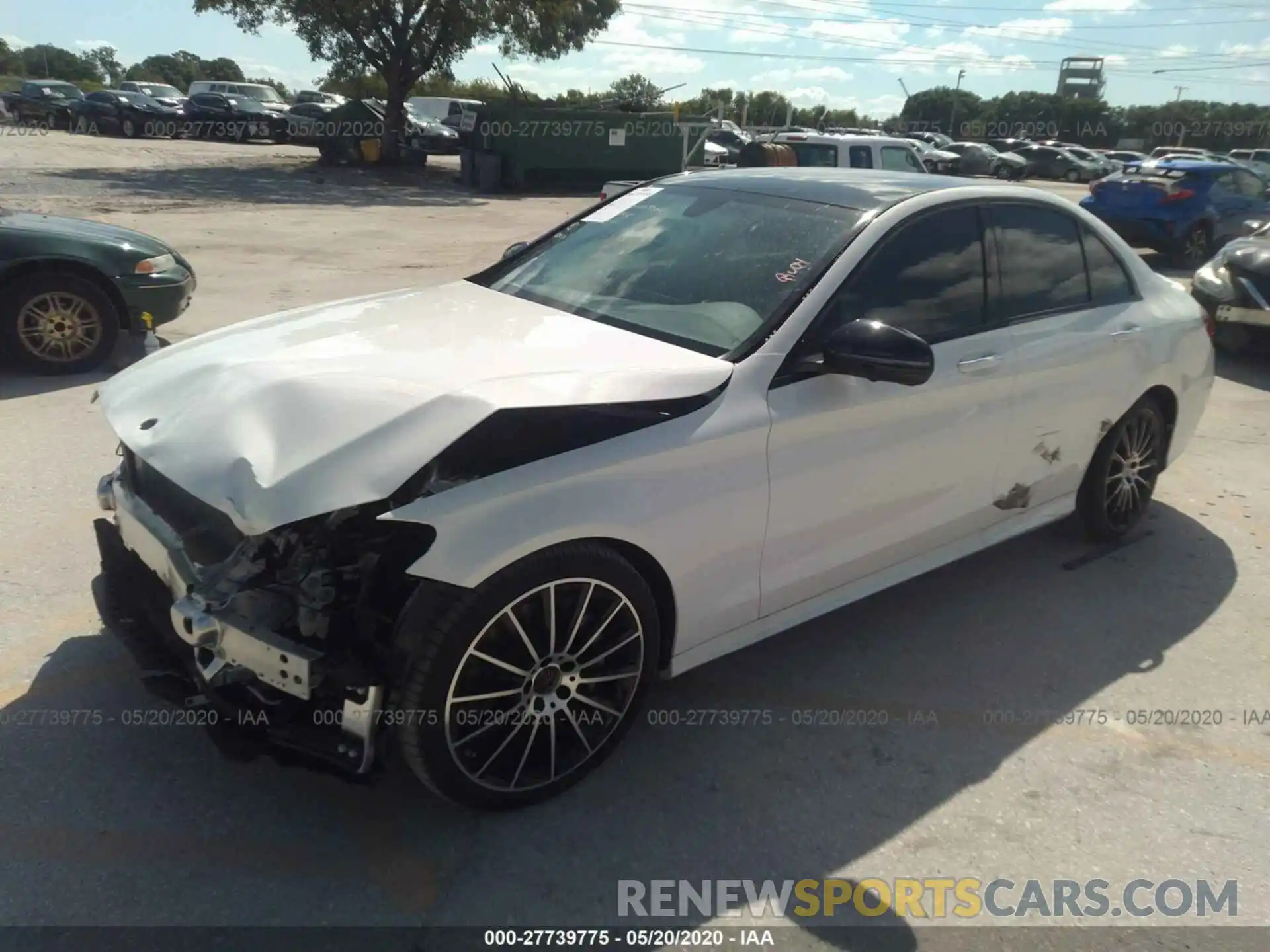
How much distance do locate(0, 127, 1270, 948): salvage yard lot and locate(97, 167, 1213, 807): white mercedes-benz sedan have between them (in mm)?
299

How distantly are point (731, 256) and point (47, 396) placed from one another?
489 centimetres

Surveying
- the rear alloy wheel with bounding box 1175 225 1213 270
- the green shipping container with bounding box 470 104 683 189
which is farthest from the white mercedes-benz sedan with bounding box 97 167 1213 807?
the green shipping container with bounding box 470 104 683 189

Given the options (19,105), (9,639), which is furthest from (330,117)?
(9,639)

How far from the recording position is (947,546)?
12.4 ft

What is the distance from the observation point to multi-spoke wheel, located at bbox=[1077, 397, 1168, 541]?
4.43 meters

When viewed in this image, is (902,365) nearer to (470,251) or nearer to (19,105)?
(470,251)

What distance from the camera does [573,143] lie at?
78.5 feet

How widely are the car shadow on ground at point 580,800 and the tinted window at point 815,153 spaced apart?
11922 millimetres

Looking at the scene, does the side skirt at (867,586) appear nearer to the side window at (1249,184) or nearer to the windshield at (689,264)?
the windshield at (689,264)

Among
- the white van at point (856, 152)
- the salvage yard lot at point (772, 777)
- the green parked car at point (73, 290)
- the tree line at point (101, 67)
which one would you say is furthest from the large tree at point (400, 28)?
the tree line at point (101, 67)

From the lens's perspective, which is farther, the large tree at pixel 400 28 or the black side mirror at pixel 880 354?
the large tree at pixel 400 28

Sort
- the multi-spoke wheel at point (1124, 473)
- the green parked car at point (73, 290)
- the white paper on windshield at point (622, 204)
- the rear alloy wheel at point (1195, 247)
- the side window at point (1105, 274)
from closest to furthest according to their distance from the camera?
1. the white paper on windshield at point (622, 204)
2. the side window at point (1105, 274)
3. the multi-spoke wheel at point (1124, 473)
4. the green parked car at point (73, 290)
5. the rear alloy wheel at point (1195, 247)

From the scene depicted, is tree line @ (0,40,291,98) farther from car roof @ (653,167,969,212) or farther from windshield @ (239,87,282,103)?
car roof @ (653,167,969,212)

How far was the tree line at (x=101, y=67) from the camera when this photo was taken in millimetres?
78500
